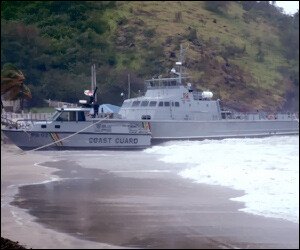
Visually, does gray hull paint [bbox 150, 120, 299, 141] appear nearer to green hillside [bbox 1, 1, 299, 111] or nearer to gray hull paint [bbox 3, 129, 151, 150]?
gray hull paint [bbox 3, 129, 151, 150]

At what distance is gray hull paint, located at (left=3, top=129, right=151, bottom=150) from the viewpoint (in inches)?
898

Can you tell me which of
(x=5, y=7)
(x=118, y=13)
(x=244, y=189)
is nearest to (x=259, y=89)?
(x=244, y=189)

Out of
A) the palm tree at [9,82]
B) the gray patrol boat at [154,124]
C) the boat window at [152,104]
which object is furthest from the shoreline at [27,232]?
the boat window at [152,104]

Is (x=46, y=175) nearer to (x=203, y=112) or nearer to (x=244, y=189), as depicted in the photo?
(x=244, y=189)

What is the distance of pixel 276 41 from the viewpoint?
948 cm

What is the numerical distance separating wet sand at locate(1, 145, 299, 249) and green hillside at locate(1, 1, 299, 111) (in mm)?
1660

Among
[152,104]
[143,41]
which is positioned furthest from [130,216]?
[152,104]

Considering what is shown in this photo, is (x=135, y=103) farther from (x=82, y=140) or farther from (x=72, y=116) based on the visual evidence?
(x=72, y=116)

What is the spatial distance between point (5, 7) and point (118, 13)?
1.61m

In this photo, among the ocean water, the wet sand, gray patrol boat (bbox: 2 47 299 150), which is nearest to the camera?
the wet sand

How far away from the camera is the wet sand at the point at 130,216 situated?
6845 millimetres

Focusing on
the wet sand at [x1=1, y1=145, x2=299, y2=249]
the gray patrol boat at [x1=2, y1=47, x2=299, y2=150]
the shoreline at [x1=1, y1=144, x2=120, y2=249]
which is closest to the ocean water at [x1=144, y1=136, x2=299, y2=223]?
the wet sand at [x1=1, y1=145, x2=299, y2=249]

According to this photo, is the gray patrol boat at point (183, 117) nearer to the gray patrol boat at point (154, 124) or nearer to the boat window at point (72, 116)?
the gray patrol boat at point (154, 124)

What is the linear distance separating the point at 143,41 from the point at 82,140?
1298 cm
